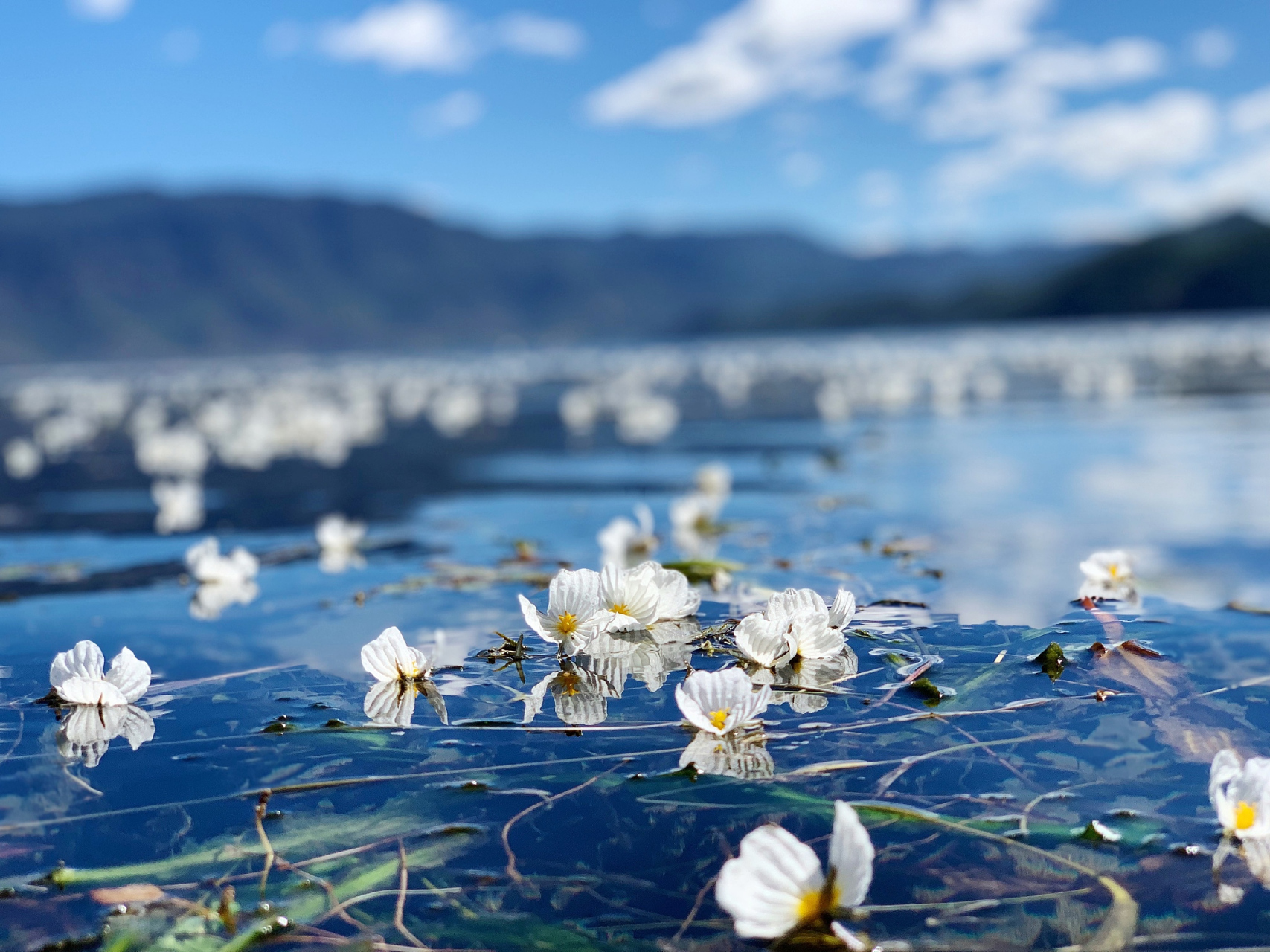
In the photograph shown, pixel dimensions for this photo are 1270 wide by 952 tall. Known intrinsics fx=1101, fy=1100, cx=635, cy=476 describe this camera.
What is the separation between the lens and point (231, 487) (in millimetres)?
7676

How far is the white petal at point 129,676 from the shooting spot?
2.52m

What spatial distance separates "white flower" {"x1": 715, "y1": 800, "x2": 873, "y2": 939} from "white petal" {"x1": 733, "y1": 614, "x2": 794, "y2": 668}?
92cm

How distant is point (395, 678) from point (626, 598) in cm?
60

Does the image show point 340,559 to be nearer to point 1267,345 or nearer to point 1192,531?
point 1192,531

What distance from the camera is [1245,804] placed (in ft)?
5.76

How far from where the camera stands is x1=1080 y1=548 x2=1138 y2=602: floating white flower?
3.26 m

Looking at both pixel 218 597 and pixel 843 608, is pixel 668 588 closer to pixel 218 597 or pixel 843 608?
pixel 843 608

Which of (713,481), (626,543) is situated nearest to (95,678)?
(626,543)

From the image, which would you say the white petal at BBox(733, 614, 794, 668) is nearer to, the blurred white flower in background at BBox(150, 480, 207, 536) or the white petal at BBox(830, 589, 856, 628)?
the white petal at BBox(830, 589, 856, 628)

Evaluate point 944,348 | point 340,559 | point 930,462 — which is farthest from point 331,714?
point 944,348

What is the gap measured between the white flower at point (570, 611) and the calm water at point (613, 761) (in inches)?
3.7

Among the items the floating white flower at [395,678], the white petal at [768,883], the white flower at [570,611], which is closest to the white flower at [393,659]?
the floating white flower at [395,678]

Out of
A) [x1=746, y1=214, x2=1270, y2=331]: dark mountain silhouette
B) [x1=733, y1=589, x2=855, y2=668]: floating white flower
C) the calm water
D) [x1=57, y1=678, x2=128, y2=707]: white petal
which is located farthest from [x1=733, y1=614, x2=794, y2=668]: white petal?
[x1=746, y1=214, x2=1270, y2=331]: dark mountain silhouette

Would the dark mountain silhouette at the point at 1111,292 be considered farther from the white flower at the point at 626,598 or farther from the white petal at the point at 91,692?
the white petal at the point at 91,692
